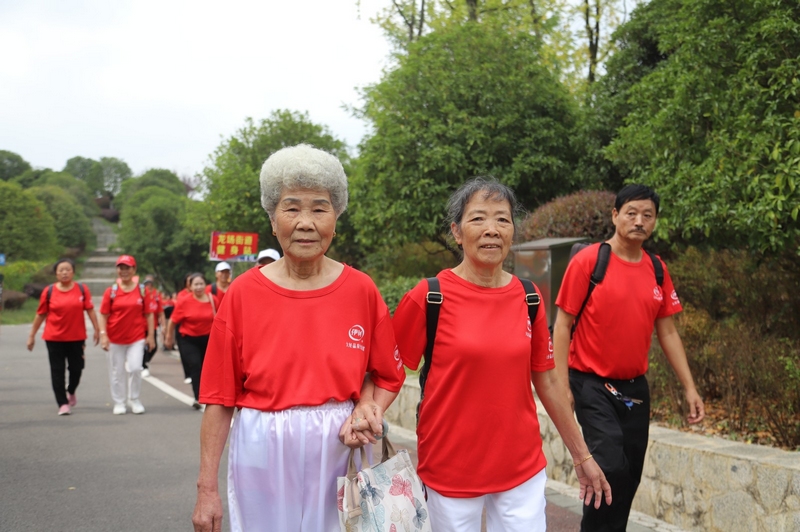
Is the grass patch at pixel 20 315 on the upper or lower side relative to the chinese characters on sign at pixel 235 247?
lower

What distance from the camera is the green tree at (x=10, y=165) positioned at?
12888cm

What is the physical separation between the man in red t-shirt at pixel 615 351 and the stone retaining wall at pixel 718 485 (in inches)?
36.3

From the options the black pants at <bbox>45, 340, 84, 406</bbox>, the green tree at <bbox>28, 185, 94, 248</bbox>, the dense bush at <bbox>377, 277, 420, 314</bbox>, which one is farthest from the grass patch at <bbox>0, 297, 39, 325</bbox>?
the green tree at <bbox>28, 185, 94, 248</bbox>

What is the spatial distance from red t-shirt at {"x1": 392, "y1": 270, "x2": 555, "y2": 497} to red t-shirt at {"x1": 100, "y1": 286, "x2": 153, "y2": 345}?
331 inches

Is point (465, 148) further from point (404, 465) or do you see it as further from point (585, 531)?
point (404, 465)

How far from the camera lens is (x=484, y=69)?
670 inches

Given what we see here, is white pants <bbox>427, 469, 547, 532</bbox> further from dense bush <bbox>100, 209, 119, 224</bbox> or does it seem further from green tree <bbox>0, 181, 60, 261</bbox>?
dense bush <bbox>100, 209, 119, 224</bbox>

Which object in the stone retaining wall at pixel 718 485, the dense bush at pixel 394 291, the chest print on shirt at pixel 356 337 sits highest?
the chest print on shirt at pixel 356 337

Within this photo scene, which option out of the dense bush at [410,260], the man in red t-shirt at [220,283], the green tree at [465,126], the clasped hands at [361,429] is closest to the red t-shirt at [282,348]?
the clasped hands at [361,429]

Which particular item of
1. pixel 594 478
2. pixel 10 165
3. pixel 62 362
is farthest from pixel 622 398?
pixel 10 165

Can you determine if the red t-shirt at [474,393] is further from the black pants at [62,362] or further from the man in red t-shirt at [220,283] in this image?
the man in red t-shirt at [220,283]

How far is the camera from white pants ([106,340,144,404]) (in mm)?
11039

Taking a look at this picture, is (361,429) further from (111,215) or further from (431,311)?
(111,215)

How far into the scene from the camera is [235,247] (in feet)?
73.7
